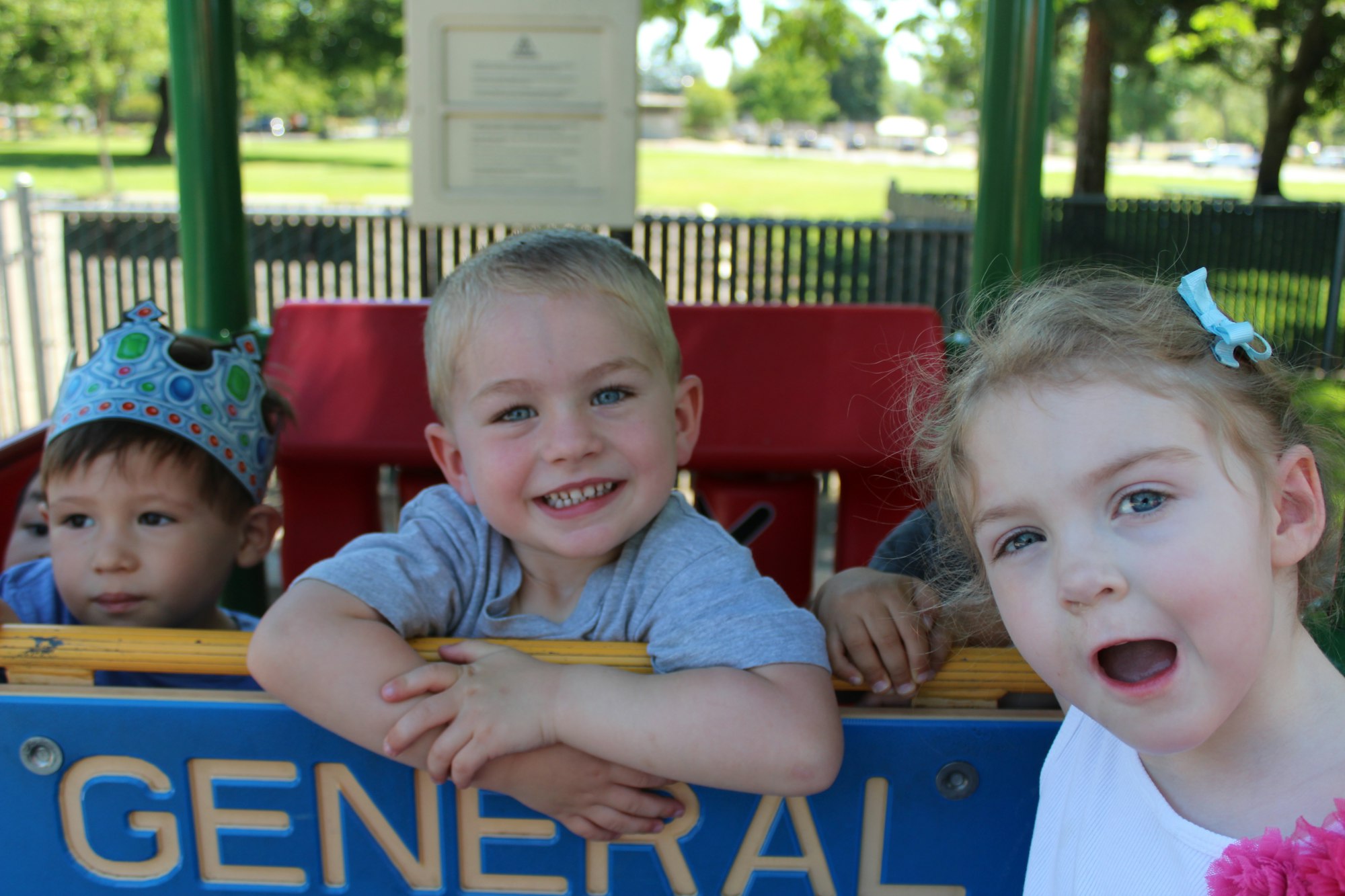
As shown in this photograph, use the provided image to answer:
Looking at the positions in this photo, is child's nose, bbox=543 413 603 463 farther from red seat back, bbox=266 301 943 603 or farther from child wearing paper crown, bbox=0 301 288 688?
red seat back, bbox=266 301 943 603

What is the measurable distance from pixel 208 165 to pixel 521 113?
58.2 inches

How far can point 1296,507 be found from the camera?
102 cm

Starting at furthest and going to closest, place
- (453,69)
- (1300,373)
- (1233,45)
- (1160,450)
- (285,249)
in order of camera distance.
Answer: (1233,45) → (285,249) → (453,69) → (1300,373) → (1160,450)

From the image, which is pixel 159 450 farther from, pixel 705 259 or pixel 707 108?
pixel 707 108

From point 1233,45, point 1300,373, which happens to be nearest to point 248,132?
point 1233,45

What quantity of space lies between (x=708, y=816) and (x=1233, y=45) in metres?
14.2

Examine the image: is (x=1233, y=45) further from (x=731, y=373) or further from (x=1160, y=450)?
(x=1160, y=450)

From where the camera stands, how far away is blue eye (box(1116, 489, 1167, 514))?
0.96 metres

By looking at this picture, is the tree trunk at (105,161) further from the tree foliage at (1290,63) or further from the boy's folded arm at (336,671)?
the boy's folded arm at (336,671)

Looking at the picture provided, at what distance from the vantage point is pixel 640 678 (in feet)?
3.91

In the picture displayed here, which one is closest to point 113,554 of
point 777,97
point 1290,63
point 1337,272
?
point 1337,272

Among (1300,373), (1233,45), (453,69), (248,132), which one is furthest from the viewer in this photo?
(248,132)

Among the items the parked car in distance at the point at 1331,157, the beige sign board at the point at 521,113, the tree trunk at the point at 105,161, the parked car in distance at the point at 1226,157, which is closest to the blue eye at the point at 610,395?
the beige sign board at the point at 521,113

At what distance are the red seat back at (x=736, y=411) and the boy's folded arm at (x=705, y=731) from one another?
0.99 meters
